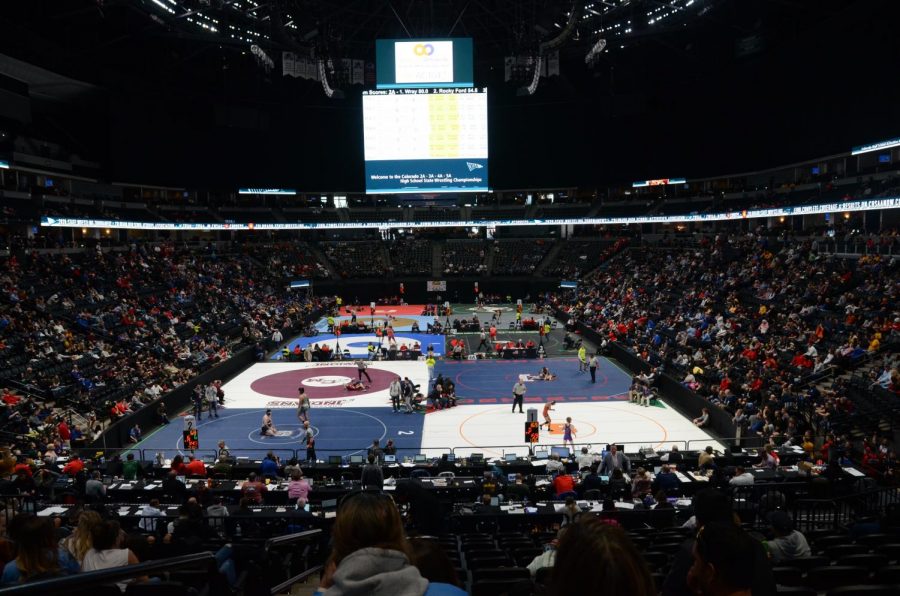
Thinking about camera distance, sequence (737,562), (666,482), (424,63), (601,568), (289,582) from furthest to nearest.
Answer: (424,63), (666,482), (289,582), (737,562), (601,568)

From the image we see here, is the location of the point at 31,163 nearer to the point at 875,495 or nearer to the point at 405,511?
the point at 405,511

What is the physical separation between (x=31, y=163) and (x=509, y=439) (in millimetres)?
37240

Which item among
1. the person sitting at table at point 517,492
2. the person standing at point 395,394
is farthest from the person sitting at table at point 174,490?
the person standing at point 395,394

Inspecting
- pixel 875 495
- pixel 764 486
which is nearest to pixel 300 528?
pixel 764 486

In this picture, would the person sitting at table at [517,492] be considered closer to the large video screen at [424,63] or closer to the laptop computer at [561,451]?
the laptop computer at [561,451]

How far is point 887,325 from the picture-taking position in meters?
23.5

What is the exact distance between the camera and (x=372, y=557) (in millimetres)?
2197

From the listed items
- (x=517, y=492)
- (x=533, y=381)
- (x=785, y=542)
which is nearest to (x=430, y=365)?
(x=533, y=381)

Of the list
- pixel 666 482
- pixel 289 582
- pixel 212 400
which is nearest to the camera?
pixel 289 582

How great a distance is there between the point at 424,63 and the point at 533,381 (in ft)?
83.1

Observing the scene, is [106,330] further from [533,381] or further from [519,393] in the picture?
[533,381]

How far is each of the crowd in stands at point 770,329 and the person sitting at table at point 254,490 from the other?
14384 mm

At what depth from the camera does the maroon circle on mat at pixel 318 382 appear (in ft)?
97.6

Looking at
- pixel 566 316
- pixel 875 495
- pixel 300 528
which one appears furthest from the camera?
pixel 566 316
